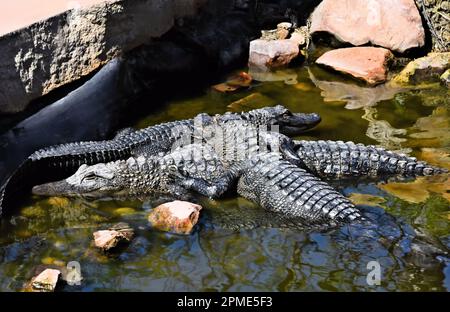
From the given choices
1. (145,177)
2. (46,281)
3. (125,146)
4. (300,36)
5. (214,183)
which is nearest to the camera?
(46,281)

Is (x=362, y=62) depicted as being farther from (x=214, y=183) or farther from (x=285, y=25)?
(x=214, y=183)

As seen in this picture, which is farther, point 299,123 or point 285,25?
point 285,25

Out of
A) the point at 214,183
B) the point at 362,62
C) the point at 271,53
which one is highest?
the point at 271,53

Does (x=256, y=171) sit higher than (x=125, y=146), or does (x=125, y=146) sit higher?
(x=125, y=146)

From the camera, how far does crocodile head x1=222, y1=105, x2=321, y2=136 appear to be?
6777mm

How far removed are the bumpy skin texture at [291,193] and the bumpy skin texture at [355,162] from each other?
17.1 inches

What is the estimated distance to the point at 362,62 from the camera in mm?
7879

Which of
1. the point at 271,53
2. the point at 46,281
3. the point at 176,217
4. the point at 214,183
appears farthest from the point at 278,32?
the point at 46,281

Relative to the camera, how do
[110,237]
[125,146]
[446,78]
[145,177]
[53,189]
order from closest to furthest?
[110,237] → [53,189] → [145,177] → [125,146] → [446,78]

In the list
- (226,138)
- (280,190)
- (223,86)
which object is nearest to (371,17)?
(223,86)

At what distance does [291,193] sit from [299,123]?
168 cm

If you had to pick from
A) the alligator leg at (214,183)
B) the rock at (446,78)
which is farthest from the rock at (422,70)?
the alligator leg at (214,183)
